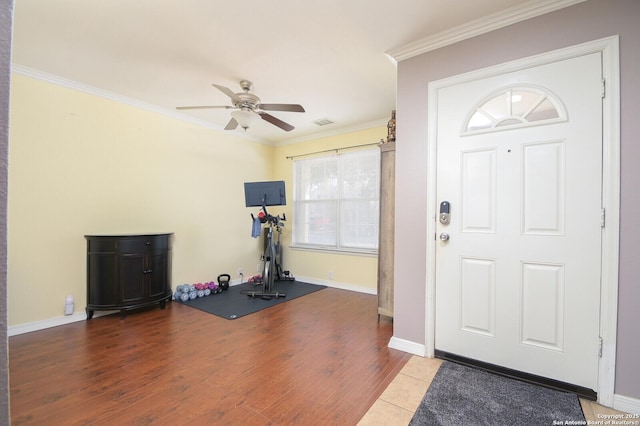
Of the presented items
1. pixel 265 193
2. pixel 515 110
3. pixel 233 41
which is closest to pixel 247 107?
pixel 233 41

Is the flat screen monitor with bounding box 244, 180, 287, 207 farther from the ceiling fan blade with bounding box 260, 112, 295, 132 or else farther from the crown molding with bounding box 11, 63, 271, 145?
the crown molding with bounding box 11, 63, 271, 145

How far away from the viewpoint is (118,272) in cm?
310

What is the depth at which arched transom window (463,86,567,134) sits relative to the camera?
194cm

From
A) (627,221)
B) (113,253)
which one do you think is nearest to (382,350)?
(627,221)

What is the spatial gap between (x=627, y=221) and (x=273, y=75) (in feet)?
9.95

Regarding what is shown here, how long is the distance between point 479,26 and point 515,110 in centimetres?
70

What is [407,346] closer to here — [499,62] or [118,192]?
[499,62]

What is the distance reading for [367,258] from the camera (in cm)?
437

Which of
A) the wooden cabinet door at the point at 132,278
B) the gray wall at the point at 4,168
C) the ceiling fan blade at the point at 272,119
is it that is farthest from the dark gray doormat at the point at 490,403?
the wooden cabinet door at the point at 132,278

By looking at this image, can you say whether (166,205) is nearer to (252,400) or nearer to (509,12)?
(252,400)

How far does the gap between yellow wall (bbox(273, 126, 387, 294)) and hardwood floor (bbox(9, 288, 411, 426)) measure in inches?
48.2

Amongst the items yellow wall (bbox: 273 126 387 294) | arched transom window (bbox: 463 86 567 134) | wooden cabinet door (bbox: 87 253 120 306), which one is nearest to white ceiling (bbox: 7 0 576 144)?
arched transom window (bbox: 463 86 567 134)

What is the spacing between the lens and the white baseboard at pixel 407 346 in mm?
2359

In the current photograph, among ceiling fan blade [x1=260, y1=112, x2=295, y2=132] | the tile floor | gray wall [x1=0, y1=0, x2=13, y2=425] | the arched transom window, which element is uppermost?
ceiling fan blade [x1=260, y1=112, x2=295, y2=132]
